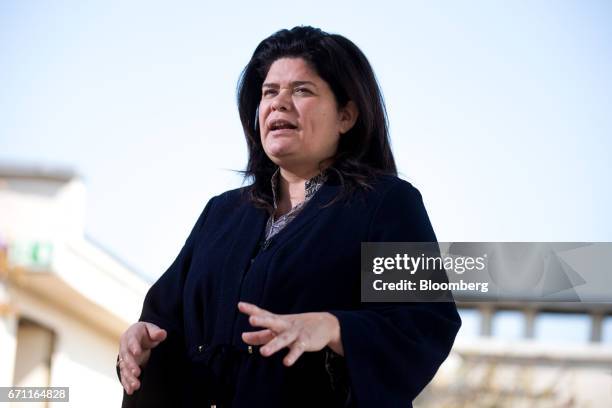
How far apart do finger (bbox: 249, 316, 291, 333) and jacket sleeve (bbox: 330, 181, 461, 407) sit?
15 cm

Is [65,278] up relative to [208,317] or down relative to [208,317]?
up

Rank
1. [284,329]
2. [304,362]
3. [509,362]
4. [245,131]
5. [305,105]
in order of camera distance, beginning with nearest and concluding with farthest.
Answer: [284,329], [304,362], [305,105], [245,131], [509,362]

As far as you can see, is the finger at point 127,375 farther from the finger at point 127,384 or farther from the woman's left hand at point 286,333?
the woman's left hand at point 286,333

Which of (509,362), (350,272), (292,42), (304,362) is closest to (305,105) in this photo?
(292,42)

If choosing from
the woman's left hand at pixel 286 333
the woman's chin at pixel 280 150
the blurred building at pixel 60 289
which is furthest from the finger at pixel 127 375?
the blurred building at pixel 60 289

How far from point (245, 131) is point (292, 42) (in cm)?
20

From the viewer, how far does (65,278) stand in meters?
5.30

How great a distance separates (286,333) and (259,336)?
0.04 metres

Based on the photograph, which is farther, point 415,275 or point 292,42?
point 292,42

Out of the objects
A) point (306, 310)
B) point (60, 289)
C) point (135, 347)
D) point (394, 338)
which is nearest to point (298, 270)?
point (306, 310)

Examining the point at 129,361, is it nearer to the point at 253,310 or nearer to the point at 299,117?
the point at 253,310

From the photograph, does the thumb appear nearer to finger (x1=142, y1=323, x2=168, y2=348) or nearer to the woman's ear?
finger (x1=142, y1=323, x2=168, y2=348)

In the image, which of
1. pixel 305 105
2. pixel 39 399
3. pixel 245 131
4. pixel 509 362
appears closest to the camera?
pixel 305 105

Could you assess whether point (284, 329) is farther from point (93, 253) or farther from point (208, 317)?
point (93, 253)
